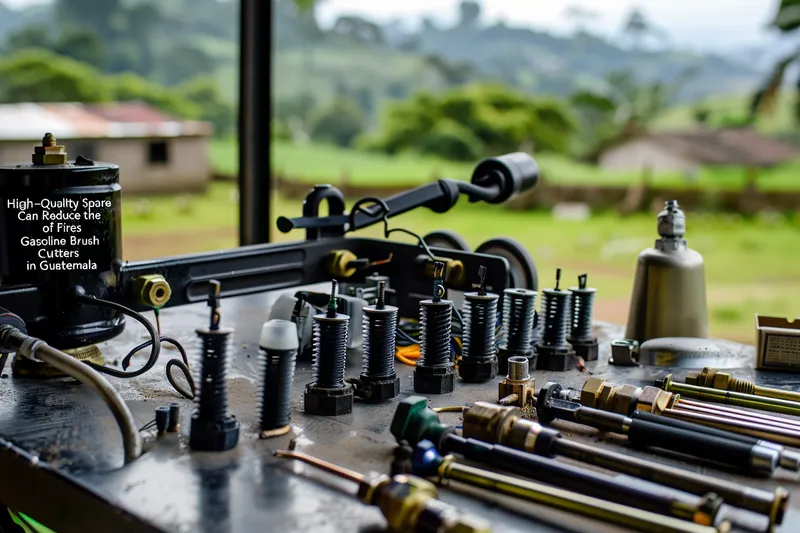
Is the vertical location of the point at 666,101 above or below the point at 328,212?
above

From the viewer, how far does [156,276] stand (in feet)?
4.65

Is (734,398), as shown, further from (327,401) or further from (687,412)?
(327,401)

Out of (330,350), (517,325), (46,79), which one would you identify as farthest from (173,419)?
(46,79)

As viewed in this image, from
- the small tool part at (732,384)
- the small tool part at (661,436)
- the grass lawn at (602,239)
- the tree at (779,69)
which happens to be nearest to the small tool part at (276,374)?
the small tool part at (661,436)

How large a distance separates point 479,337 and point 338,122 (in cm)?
755

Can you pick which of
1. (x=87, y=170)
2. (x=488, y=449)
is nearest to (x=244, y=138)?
(x=87, y=170)

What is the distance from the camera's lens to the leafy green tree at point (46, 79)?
734 centimetres

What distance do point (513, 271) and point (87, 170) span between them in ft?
2.67

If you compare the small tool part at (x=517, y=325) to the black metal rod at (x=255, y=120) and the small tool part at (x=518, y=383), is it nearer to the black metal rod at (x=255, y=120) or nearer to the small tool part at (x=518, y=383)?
the small tool part at (x=518, y=383)

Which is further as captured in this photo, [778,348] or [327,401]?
[778,348]

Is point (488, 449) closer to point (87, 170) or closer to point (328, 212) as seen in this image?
point (87, 170)

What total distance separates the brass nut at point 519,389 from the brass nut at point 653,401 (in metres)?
0.15

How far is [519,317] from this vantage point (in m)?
1.42

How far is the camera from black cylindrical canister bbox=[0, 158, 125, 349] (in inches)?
49.6
